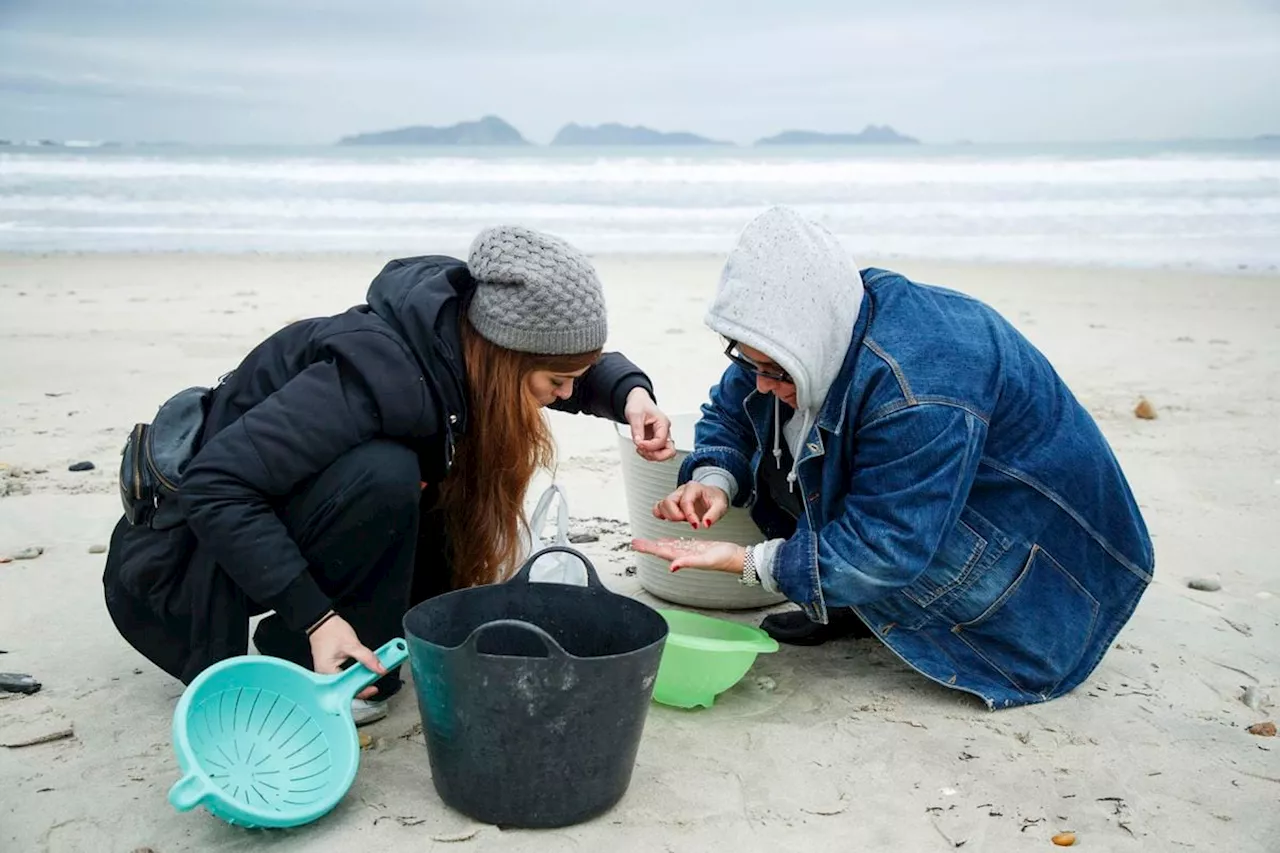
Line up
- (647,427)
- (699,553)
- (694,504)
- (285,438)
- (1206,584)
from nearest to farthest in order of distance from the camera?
(285,438)
(699,553)
(694,504)
(647,427)
(1206,584)

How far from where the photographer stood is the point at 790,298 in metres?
2.55

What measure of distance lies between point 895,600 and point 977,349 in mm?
600

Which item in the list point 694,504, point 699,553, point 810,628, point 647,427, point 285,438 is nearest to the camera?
point 285,438

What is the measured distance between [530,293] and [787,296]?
524mm

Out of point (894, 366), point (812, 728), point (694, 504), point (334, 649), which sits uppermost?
point (894, 366)

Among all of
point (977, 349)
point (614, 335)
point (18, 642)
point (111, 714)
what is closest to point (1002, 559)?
point (977, 349)

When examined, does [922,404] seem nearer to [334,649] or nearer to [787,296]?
[787,296]

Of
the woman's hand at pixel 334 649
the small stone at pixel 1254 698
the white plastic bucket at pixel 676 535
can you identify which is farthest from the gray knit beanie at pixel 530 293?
the small stone at pixel 1254 698

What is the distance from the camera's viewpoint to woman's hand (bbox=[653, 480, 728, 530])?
2.99 metres

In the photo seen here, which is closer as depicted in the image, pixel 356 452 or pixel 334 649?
pixel 334 649

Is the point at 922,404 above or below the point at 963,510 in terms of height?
above

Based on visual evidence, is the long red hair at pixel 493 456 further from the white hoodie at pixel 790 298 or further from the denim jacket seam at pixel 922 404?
the denim jacket seam at pixel 922 404

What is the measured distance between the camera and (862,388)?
103 inches

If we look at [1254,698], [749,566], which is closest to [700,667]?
[749,566]
